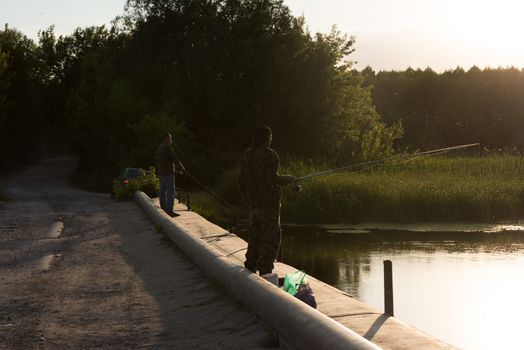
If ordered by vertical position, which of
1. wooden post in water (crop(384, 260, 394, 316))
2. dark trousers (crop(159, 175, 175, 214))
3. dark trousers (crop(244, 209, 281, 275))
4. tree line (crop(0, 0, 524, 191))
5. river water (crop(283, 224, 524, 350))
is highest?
tree line (crop(0, 0, 524, 191))

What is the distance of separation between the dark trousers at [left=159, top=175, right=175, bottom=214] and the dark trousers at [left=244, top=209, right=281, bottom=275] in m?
9.67

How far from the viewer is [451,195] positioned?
26.7 metres

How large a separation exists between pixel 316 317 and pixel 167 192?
13.5 metres

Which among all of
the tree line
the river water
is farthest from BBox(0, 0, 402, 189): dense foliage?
the river water

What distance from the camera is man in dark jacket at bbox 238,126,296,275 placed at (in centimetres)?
1066

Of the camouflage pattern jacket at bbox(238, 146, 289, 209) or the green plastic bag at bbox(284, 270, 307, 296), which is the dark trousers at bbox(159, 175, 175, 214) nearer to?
the camouflage pattern jacket at bbox(238, 146, 289, 209)

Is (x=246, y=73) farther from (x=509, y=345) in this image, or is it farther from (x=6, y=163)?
(x=509, y=345)

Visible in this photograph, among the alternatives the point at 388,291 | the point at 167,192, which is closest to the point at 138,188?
the point at 167,192

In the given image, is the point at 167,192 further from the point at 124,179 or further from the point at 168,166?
the point at 124,179

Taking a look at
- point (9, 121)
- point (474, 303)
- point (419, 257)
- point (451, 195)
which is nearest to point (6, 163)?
point (9, 121)

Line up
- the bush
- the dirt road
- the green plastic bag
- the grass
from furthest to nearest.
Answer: the bush < the grass < the green plastic bag < the dirt road

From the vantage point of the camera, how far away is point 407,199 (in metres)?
26.7

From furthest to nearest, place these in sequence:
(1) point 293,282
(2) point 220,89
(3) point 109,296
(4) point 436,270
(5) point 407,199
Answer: (2) point 220,89, (5) point 407,199, (4) point 436,270, (3) point 109,296, (1) point 293,282

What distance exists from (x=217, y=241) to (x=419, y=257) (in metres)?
5.70
